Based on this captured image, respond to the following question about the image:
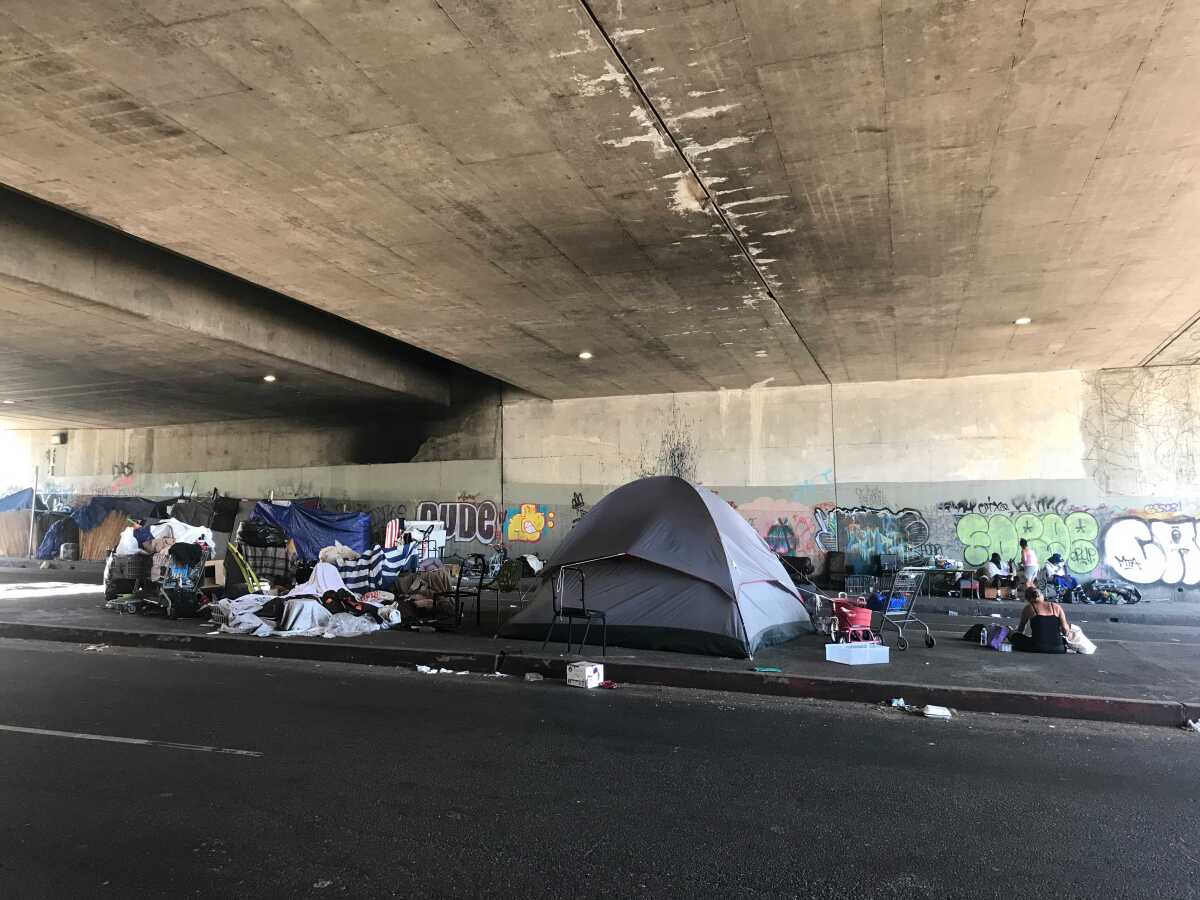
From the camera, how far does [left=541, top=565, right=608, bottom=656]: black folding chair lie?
9.82 meters

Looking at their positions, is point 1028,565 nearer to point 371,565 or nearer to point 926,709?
point 926,709

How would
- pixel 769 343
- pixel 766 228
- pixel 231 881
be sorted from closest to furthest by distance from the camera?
1. pixel 231 881
2. pixel 766 228
3. pixel 769 343

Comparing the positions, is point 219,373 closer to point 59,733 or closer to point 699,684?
point 59,733

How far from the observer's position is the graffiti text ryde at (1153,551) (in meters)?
17.4

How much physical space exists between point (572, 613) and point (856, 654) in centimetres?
A: 347

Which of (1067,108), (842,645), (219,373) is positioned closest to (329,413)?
(219,373)

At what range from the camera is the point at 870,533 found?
19.5m

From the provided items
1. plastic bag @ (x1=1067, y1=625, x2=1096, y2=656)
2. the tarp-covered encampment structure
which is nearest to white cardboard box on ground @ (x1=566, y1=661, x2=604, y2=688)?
plastic bag @ (x1=1067, y1=625, x2=1096, y2=656)

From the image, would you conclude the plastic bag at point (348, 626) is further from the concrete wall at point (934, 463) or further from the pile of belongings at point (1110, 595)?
the pile of belongings at point (1110, 595)

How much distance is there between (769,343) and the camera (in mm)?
16297

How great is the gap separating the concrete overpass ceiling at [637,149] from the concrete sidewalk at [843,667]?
5.50 metres

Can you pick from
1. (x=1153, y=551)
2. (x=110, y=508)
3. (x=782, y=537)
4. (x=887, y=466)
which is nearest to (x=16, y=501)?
(x=110, y=508)

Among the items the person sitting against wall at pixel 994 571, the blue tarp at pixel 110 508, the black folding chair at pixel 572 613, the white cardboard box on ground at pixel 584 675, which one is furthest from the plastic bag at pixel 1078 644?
the blue tarp at pixel 110 508

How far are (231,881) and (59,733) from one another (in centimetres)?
381
